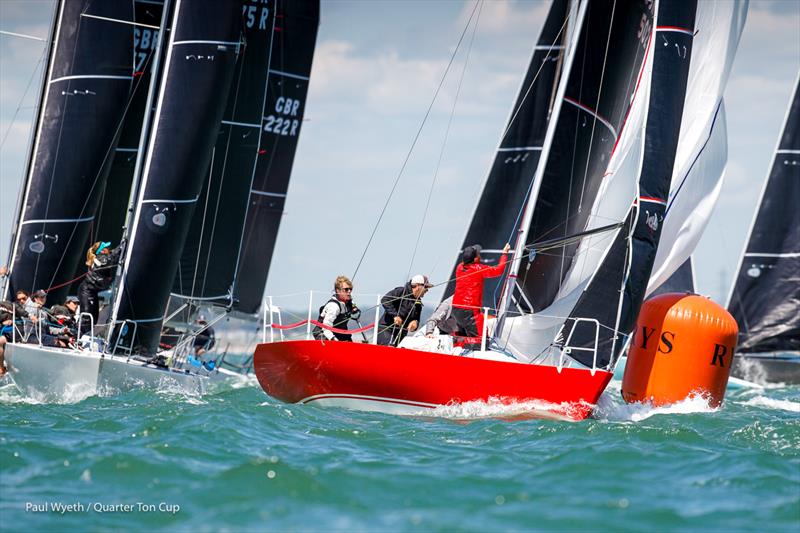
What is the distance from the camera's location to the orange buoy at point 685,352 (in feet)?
41.8

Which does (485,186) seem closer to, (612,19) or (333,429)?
(612,19)

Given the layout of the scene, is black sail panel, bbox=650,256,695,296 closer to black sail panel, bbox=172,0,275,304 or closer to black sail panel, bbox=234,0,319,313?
black sail panel, bbox=234,0,319,313

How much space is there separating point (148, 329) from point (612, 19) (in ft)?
24.6

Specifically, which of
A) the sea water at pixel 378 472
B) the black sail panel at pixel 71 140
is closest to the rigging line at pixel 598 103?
the sea water at pixel 378 472

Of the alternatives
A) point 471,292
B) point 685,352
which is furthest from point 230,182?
point 685,352

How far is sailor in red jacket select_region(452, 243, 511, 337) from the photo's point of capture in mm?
12391

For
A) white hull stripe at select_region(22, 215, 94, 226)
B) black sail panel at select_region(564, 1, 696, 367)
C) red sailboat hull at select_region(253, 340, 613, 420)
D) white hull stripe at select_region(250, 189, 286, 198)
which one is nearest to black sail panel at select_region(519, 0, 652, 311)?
black sail panel at select_region(564, 1, 696, 367)

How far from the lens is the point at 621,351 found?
12.9 metres

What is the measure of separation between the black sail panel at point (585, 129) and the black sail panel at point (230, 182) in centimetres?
676

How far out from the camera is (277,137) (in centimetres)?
2275

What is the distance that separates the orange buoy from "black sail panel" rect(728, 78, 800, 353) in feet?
44.7

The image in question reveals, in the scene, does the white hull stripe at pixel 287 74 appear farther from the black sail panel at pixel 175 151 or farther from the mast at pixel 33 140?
the black sail panel at pixel 175 151

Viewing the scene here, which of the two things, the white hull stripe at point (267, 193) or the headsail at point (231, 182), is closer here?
the headsail at point (231, 182)

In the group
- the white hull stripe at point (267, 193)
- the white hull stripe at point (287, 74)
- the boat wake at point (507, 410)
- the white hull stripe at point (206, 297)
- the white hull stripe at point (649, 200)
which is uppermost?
the white hull stripe at point (287, 74)
